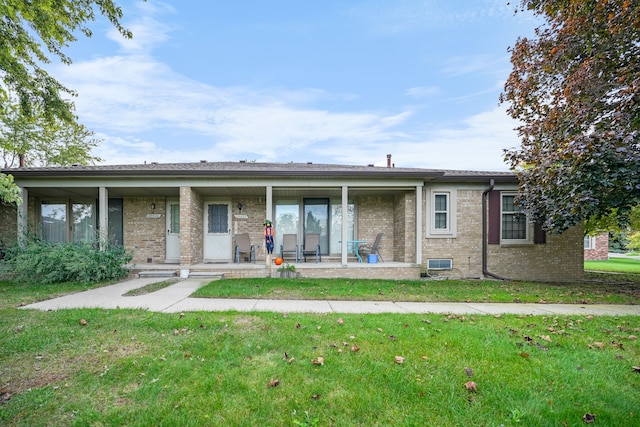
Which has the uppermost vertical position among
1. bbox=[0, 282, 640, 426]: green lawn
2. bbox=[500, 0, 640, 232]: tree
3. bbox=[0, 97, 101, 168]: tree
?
bbox=[0, 97, 101, 168]: tree

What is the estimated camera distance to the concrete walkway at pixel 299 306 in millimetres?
4719

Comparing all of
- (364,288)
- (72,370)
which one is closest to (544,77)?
(364,288)

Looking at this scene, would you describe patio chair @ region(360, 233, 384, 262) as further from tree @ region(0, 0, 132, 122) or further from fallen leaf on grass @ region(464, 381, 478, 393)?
tree @ region(0, 0, 132, 122)

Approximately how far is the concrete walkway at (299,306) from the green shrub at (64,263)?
1.55 metres

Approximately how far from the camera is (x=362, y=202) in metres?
10.2

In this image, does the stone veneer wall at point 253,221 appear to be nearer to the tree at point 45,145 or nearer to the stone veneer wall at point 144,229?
the stone veneer wall at point 144,229

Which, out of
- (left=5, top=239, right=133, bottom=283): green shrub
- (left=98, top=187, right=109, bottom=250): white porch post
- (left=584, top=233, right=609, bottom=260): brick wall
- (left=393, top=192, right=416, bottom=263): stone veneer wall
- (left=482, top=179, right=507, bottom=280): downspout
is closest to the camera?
(left=5, top=239, right=133, bottom=283): green shrub

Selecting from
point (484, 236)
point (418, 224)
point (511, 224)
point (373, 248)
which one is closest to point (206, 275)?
point (373, 248)

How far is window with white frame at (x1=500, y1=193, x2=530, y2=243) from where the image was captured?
9.19 meters

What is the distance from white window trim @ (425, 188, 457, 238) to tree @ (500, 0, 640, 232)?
5.99ft

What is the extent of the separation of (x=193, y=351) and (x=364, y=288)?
432 cm

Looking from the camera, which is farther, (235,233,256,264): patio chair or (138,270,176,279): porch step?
(235,233,256,264): patio chair

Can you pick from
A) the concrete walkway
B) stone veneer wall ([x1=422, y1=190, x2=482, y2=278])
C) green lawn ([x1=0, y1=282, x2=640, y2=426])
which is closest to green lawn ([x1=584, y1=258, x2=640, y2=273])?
stone veneer wall ([x1=422, y1=190, x2=482, y2=278])

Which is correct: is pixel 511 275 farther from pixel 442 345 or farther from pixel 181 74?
pixel 181 74
